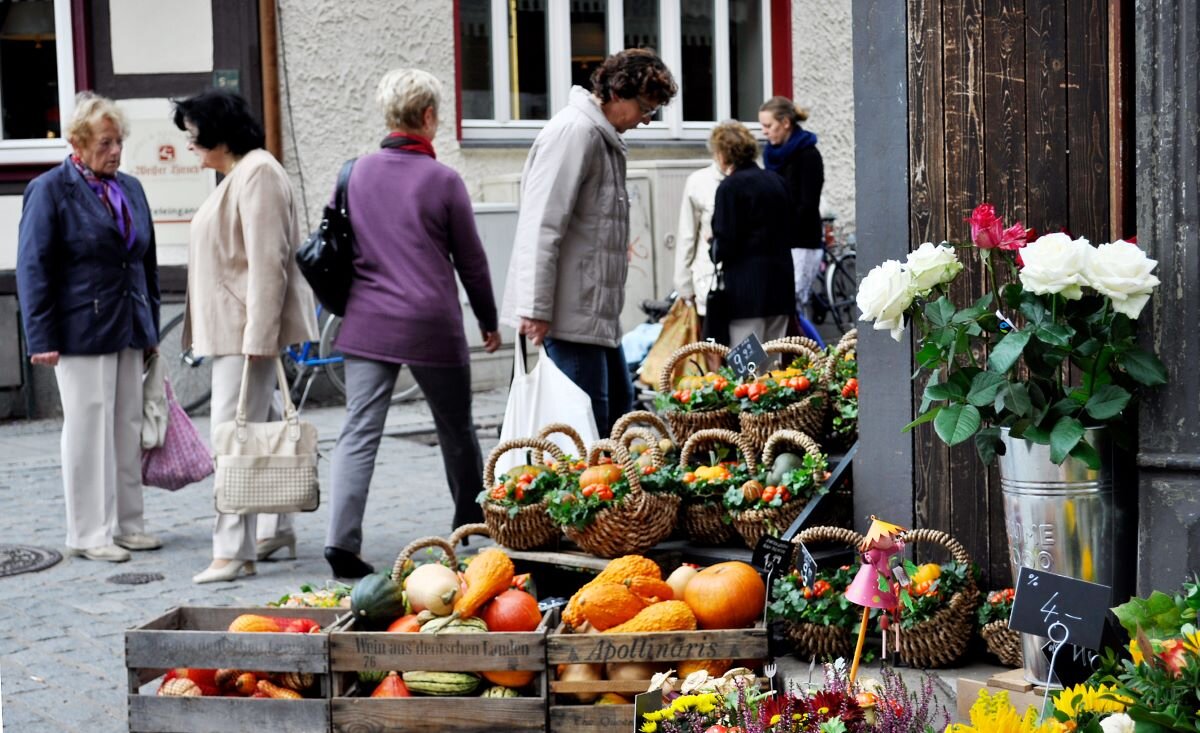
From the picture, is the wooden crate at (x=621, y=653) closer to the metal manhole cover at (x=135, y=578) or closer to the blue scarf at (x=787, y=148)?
the metal manhole cover at (x=135, y=578)

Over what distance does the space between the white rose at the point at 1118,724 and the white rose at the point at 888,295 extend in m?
1.04

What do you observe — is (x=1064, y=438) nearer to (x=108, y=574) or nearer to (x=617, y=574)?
(x=617, y=574)

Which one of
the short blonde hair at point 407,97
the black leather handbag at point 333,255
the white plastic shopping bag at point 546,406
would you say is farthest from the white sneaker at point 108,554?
the short blonde hair at point 407,97

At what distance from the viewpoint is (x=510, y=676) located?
4.14 meters

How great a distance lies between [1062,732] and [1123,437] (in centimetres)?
93

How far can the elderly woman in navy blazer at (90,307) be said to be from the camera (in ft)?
22.1

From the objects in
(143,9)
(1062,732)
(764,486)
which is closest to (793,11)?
(143,9)

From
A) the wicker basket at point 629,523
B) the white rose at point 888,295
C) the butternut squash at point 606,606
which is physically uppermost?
the white rose at point 888,295

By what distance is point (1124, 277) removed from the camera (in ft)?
10.2

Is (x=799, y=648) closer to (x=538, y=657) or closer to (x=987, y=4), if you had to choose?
(x=538, y=657)

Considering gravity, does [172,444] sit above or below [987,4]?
below

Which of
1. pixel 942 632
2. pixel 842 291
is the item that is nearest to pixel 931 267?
pixel 942 632

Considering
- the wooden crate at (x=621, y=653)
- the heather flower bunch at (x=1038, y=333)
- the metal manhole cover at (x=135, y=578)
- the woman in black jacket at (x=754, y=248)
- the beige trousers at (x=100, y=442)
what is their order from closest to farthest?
the heather flower bunch at (x=1038, y=333) < the wooden crate at (x=621, y=653) < the metal manhole cover at (x=135, y=578) < the beige trousers at (x=100, y=442) < the woman in black jacket at (x=754, y=248)

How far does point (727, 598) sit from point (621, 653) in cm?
32
